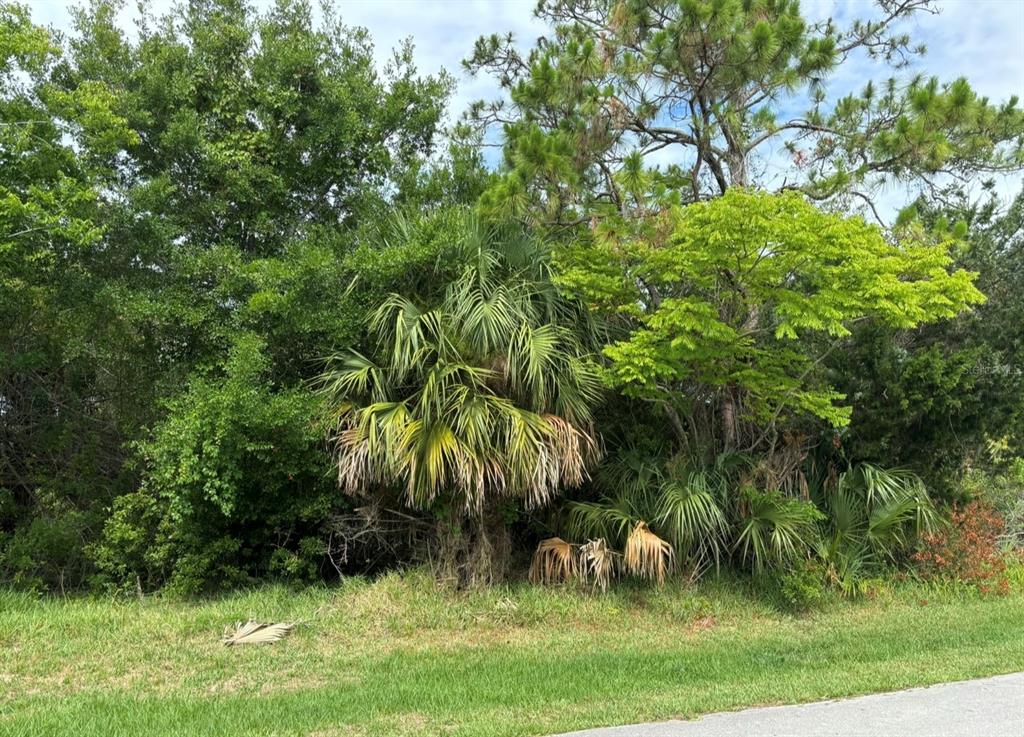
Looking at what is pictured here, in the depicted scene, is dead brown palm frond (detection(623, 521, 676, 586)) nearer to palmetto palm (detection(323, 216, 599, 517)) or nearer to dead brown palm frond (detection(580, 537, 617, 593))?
dead brown palm frond (detection(580, 537, 617, 593))

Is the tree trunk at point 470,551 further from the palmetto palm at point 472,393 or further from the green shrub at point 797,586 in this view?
the green shrub at point 797,586

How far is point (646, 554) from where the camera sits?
321 inches

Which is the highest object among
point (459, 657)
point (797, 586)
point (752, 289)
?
point (752, 289)

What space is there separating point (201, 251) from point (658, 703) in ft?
26.7

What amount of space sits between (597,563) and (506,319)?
3.09m

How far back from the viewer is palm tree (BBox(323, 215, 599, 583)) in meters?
7.82

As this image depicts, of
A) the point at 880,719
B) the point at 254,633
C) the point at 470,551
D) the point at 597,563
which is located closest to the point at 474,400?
the point at 470,551

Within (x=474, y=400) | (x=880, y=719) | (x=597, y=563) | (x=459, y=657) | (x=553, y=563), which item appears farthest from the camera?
(x=553, y=563)

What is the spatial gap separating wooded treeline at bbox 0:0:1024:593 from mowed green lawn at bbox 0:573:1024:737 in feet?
2.12

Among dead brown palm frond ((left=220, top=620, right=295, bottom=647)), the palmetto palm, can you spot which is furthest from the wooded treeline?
dead brown palm frond ((left=220, top=620, right=295, bottom=647))

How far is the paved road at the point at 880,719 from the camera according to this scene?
13.9 ft

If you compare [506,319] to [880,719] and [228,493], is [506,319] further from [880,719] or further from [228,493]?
[880,719]

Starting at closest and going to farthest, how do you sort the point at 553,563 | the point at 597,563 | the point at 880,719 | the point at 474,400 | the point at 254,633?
1. the point at 880,719
2. the point at 254,633
3. the point at 474,400
4. the point at 597,563
5. the point at 553,563

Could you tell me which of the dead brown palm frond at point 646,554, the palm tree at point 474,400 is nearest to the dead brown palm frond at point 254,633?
the palm tree at point 474,400
